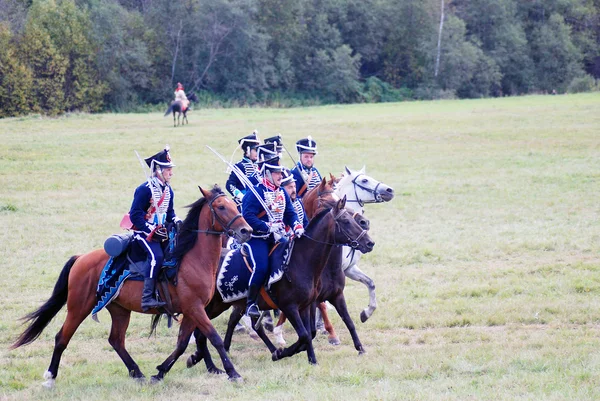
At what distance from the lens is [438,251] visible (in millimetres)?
16859

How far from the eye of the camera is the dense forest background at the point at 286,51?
57.8 metres

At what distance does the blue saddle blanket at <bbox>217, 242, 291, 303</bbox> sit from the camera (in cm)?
1000

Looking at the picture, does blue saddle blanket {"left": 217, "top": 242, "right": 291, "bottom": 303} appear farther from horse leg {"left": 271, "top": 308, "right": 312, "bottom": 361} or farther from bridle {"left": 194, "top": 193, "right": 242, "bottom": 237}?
bridle {"left": 194, "top": 193, "right": 242, "bottom": 237}

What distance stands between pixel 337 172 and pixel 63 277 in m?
Answer: 18.3

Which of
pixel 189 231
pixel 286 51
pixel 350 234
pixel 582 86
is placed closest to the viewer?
pixel 189 231

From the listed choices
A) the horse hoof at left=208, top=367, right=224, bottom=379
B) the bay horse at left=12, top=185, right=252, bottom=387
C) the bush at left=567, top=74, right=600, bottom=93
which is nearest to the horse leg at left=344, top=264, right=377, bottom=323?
the horse hoof at left=208, top=367, right=224, bottom=379

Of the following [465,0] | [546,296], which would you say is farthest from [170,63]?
[546,296]

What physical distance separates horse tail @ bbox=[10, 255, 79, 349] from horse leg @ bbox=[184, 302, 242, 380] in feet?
5.43

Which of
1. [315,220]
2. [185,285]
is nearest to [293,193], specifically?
[315,220]

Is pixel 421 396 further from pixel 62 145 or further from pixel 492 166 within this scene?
pixel 62 145

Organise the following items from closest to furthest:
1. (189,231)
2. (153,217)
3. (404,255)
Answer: (189,231) < (153,217) < (404,255)

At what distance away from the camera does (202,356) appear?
988cm

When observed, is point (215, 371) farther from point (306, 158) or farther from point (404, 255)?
point (404, 255)

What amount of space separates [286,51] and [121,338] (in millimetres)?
64605
